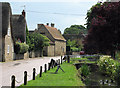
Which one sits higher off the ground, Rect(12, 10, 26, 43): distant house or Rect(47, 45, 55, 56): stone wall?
Rect(12, 10, 26, 43): distant house

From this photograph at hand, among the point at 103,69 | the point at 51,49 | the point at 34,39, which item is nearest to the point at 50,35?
the point at 51,49

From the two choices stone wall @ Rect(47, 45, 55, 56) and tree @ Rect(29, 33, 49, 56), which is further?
stone wall @ Rect(47, 45, 55, 56)

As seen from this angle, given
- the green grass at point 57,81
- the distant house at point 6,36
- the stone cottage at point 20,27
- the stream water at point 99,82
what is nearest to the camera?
the green grass at point 57,81

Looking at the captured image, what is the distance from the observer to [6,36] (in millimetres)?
30766

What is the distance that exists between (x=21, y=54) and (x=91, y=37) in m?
26.3

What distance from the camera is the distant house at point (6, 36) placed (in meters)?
→ 29.4

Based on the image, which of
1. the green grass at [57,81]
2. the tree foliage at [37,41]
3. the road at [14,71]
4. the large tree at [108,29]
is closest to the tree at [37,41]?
the tree foliage at [37,41]

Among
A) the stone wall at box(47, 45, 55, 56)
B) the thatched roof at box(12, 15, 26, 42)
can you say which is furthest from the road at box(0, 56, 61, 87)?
the stone wall at box(47, 45, 55, 56)

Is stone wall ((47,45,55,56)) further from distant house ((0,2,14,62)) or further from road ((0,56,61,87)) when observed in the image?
road ((0,56,61,87))

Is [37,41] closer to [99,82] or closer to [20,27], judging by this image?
[20,27]

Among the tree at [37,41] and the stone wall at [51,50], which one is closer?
the tree at [37,41]

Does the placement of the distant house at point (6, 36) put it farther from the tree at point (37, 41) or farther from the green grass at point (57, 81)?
the green grass at point (57, 81)

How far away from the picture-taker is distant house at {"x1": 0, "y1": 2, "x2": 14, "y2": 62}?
29.4 meters

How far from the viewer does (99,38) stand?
1250 cm
